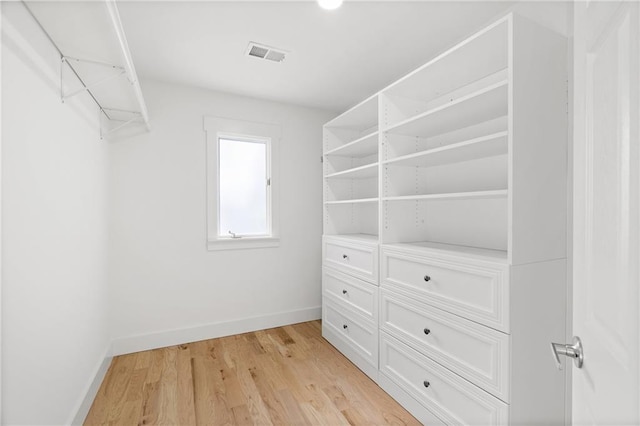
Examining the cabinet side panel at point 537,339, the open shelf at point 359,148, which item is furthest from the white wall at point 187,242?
the cabinet side panel at point 537,339

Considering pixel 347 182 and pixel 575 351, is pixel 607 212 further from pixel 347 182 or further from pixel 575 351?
pixel 347 182

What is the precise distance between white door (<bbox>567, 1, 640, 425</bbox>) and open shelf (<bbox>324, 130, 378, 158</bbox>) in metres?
1.73

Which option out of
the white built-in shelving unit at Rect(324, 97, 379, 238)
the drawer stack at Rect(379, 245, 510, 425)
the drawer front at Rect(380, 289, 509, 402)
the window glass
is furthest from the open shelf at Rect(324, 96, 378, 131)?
the drawer front at Rect(380, 289, 509, 402)

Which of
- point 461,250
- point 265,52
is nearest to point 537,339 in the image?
point 461,250

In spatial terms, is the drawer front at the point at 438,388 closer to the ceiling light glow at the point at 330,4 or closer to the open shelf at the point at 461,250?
the open shelf at the point at 461,250

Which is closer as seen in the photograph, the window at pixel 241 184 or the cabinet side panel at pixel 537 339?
the cabinet side panel at pixel 537 339

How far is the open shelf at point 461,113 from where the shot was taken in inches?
58.2

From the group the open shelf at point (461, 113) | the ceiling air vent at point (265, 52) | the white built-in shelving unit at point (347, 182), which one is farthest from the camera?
the white built-in shelving unit at point (347, 182)

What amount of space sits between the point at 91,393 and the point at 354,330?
6.09 feet

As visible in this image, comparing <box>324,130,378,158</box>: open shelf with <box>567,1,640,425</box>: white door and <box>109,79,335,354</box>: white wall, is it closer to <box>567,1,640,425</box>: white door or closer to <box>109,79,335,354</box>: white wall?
<box>109,79,335,354</box>: white wall

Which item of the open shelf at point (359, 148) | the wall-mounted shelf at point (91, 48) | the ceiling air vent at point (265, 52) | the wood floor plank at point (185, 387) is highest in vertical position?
the ceiling air vent at point (265, 52)

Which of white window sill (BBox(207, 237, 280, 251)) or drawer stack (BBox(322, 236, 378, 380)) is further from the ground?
white window sill (BBox(207, 237, 280, 251))

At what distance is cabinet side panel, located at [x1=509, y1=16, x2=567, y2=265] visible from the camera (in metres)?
1.36

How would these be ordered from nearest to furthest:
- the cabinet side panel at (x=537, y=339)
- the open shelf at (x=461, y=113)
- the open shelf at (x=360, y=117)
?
the cabinet side panel at (x=537, y=339) → the open shelf at (x=461, y=113) → the open shelf at (x=360, y=117)
